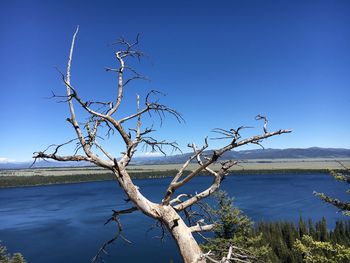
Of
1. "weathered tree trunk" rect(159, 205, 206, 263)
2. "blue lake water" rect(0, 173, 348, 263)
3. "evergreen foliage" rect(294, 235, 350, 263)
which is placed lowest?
"blue lake water" rect(0, 173, 348, 263)

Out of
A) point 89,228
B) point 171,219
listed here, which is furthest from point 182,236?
point 89,228

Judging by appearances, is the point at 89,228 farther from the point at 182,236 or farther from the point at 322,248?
the point at 182,236

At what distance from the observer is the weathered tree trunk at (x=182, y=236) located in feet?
10.6

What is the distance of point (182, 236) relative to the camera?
330cm

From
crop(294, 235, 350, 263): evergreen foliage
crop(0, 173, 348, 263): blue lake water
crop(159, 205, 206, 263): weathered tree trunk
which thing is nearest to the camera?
crop(159, 205, 206, 263): weathered tree trunk

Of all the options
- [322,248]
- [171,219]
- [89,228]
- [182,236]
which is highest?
[171,219]

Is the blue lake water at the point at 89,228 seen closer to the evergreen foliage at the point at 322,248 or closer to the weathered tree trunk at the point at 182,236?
the evergreen foliage at the point at 322,248

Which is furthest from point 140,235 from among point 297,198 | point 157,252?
point 297,198

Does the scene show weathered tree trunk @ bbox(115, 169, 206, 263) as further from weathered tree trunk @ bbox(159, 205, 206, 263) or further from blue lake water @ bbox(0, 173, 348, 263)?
blue lake water @ bbox(0, 173, 348, 263)

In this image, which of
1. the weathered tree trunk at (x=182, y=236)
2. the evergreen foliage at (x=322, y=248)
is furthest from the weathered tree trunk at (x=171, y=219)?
the evergreen foliage at (x=322, y=248)

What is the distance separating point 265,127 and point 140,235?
1939 inches

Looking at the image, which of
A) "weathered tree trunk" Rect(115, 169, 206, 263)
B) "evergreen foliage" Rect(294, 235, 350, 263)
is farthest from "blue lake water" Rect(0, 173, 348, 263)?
"weathered tree trunk" Rect(115, 169, 206, 263)

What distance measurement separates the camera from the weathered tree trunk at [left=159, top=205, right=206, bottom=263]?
127 inches

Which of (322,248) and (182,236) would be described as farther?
(322,248)
